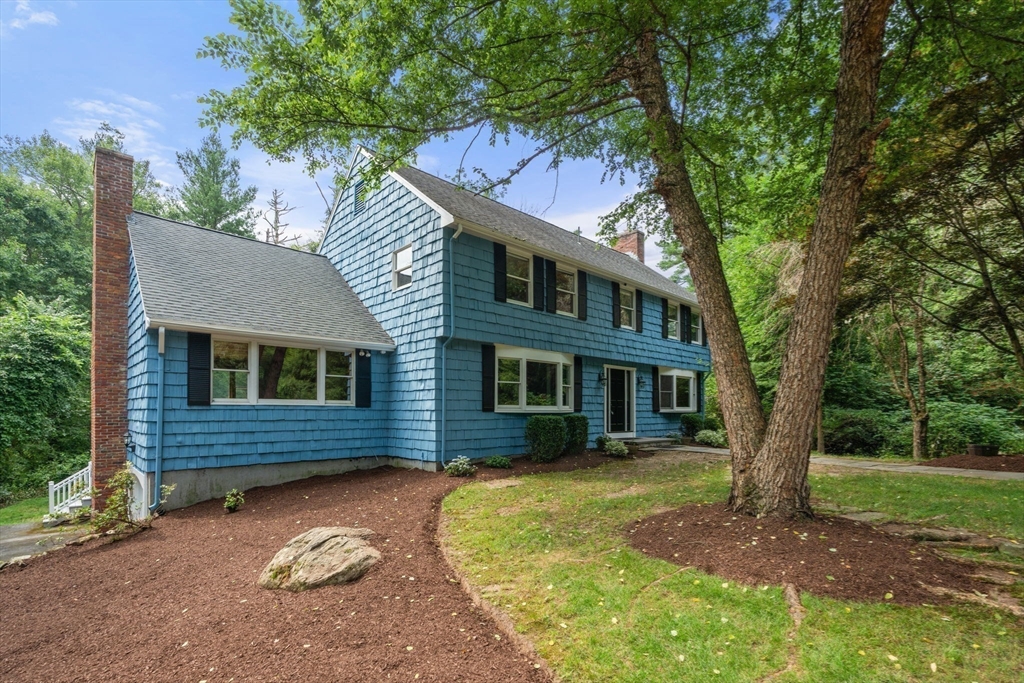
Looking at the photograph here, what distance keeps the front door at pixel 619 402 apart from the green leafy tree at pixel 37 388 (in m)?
15.1

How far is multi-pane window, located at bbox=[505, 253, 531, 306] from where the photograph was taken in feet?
36.4

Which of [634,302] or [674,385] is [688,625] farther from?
[674,385]

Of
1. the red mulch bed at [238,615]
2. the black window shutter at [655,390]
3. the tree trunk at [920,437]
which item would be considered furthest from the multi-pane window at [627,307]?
the red mulch bed at [238,615]

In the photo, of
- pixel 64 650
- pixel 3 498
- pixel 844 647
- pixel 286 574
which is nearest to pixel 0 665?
pixel 64 650

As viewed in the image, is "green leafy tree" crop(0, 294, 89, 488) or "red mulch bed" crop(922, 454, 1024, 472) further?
"green leafy tree" crop(0, 294, 89, 488)

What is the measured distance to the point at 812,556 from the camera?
4.08 meters

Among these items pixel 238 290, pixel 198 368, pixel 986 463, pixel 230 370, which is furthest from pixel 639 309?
pixel 198 368

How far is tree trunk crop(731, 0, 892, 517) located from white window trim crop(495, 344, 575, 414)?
6440 mm

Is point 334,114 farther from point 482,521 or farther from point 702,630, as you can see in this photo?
point 702,630

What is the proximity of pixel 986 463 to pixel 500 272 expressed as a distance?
10177 mm

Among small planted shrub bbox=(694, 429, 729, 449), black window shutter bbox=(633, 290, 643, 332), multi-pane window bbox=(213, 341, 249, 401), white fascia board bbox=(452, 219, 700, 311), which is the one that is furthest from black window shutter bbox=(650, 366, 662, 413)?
multi-pane window bbox=(213, 341, 249, 401)

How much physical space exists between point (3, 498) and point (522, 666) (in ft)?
52.7

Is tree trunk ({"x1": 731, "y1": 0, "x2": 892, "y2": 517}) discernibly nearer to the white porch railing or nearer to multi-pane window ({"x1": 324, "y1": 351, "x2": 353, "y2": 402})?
multi-pane window ({"x1": 324, "y1": 351, "x2": 353, "y2": 402})

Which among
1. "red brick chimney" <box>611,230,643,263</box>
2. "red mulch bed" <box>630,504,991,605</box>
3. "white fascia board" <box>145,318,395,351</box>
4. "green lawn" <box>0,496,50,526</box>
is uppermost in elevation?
"red brick chimney" <box>611,230,643,263</box>
